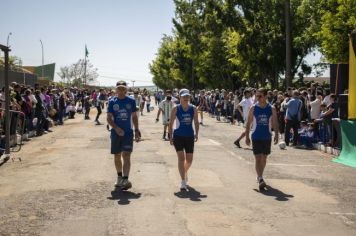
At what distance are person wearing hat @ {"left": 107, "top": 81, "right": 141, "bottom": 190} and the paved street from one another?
408 millimetres

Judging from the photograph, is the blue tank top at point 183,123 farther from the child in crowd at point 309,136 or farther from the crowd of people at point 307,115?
the child in crowd at point 309,136

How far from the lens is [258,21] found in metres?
32.2

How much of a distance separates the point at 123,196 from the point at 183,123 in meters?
1.70

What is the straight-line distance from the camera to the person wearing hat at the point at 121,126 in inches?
368

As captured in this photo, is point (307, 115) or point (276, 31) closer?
point (307, 115)

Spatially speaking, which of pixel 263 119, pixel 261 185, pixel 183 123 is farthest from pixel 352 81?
pixel 183 123

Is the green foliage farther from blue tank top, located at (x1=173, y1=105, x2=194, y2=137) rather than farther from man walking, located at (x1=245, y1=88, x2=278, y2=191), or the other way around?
blue tank top, located at (x1=173, y1=105, x2=194, y2=137)

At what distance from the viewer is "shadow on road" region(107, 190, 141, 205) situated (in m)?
8.35

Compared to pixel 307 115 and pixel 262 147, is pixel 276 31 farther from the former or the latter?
pixel 262 147

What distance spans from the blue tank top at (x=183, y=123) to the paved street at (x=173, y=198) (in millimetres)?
995

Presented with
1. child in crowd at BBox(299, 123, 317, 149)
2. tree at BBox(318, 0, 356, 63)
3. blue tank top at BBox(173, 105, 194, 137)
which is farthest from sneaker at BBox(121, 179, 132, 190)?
tree at BBox(318, 0, 356, 63)

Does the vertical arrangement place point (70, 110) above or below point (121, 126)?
below

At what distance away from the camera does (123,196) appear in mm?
8758

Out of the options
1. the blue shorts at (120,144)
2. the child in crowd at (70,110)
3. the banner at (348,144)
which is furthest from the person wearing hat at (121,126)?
the child in crowd at (70,110)
